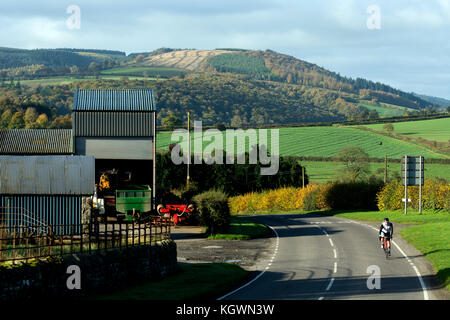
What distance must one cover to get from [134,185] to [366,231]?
18.0 metres

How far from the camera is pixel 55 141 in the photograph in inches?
2068

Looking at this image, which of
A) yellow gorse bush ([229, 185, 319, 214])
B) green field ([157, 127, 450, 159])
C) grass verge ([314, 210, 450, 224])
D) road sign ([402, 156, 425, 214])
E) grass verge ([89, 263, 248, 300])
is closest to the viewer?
grass verge ([89, 263, 248, 300])

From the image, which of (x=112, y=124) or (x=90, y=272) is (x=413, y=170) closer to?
(x=112, y=124)

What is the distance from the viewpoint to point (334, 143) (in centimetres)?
12219

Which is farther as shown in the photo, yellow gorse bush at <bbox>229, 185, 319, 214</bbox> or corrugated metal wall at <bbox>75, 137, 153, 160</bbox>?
yellow gorse bush at <bbox>229, 185, 319, 214</bbox>

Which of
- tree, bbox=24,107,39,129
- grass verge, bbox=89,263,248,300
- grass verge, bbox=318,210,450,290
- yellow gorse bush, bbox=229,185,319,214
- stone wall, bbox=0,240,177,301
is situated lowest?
yellow gorse bush, bbox=229,185,319,214

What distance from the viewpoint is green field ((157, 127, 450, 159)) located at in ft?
364

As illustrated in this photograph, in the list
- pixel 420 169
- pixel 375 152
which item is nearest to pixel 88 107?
pixel 420 169

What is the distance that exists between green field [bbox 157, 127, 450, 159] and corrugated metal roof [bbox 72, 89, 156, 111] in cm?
6403

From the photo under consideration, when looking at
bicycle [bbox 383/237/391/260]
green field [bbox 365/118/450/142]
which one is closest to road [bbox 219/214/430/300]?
bicycle [bbox 383/237/391/260]

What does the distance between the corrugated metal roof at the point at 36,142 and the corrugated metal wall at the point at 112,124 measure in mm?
2502

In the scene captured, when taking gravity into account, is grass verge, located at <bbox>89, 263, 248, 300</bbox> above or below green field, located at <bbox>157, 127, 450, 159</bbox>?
below

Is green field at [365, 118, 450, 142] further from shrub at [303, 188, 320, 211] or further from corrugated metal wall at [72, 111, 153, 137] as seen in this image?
corrugated metal wall at [72, 111, 153, 137]

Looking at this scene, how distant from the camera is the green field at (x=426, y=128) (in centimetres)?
12256
